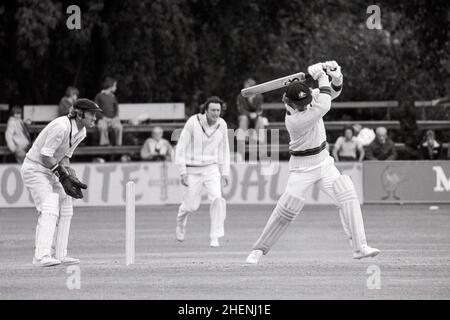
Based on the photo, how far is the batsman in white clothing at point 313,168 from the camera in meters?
13.4

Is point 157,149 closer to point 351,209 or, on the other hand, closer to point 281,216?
point 281,216

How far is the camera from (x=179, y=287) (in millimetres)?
11977

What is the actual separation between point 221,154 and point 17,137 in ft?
35.2

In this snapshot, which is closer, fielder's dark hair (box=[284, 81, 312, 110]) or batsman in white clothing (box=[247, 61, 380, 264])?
fielder's dark hair (box=[284, 81, 312, 110])

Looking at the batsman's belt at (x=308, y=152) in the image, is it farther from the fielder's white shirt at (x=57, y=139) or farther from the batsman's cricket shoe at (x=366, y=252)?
the fielder's white shirt at (x=57, y=139)

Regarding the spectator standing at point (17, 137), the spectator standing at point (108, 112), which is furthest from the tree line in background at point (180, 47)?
the spectator standing at point (17, 137)

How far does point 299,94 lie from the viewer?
13195mm

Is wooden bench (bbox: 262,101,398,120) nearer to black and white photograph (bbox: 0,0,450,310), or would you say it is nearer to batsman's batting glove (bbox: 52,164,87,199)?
black and white photograph (bbox: 0,0,450,310)

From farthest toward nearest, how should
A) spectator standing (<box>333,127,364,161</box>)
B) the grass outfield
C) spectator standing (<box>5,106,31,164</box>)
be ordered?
1. spectator standing (<box>333,127,364,161</box>)
2. spectator standing (<box>5,106,31,164</box>)
3. the grass outfield

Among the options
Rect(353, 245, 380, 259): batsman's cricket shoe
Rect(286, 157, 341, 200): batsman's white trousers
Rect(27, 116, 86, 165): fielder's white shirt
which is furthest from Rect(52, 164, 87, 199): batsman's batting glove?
Rect(353, 245, 380, 259): batsman's cricket shoe

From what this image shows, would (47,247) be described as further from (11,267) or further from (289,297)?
(289,297)

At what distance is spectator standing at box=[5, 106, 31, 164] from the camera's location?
27094 mm

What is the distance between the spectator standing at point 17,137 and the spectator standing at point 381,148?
8.50m

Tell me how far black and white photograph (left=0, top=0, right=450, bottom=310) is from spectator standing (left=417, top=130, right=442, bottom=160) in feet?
0.23
